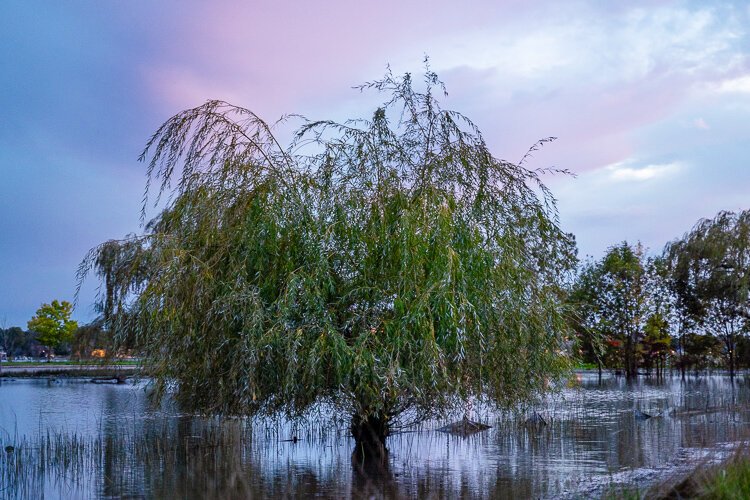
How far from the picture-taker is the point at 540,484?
43.3ft

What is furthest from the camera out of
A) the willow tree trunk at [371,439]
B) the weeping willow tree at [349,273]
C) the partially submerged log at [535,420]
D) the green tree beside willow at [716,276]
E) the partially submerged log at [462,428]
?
the green tree beside willow at [716,276]

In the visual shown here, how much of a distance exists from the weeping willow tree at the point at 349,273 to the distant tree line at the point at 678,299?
3098 cm

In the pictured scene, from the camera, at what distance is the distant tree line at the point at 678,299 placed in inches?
1661

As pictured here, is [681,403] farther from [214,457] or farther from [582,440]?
[214,457]

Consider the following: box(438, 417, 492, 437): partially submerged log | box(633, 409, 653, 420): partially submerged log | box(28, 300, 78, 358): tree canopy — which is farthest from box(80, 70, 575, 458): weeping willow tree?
box(28, 300, 78, 358): tree canopy

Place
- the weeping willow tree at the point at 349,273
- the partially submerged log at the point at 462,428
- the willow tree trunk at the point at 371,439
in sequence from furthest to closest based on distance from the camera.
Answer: the partially submerged log at the point at 462,428 → the willow tree trunk at the point at 371,439 → the weeping willow tree at the point at 349,273

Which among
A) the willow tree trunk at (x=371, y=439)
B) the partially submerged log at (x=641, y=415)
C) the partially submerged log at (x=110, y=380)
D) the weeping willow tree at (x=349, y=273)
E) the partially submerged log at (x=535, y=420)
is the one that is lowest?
the partially submerged log at (x=110, y=380)

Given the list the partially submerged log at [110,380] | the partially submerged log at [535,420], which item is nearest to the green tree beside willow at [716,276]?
the partially submerged log at [535,420]

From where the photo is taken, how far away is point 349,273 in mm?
13742

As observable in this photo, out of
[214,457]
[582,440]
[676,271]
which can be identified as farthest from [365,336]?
[676,271]

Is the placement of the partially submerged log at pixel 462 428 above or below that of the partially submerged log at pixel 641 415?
above

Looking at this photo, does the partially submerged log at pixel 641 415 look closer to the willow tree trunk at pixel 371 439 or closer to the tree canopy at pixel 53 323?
the willow tree trunk at pixel 371 439

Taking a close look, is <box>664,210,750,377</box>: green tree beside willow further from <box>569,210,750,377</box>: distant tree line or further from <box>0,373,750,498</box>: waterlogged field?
<box>0,373,750,498</box>: waterlogged field

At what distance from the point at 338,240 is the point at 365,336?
2.05 meters
